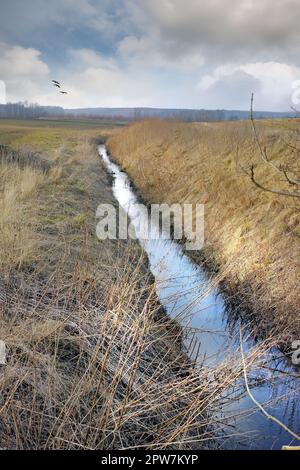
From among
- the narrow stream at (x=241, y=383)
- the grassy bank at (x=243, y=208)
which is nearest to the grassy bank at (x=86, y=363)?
the narrow stream at (x=241, y=383)

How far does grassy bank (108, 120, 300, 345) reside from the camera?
5453mm

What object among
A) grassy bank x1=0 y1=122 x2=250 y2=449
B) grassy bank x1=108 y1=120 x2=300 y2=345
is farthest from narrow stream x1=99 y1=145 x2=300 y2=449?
grassy bank x1=108 y1=120 x2=300 y2=345

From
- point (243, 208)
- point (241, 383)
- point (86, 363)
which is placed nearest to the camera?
point (86, 363)

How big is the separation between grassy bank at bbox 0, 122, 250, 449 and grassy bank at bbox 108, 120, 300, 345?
1.27m

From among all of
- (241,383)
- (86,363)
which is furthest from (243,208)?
(86,363)

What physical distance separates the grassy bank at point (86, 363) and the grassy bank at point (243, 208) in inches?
49.8

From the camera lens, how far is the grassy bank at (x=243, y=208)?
5.45 m

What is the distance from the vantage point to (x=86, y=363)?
11.7 feet

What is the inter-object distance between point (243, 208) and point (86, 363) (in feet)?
18.5

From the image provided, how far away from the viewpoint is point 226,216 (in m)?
8.59

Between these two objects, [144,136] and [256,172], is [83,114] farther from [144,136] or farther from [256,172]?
[256,172]

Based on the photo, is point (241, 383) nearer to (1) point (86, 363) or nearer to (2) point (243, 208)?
(1) point (86, 363)

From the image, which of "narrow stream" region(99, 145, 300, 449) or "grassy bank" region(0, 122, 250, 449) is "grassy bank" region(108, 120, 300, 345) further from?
"grassy bank" region(0, 122, 250, 449)

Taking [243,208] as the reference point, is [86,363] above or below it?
below
